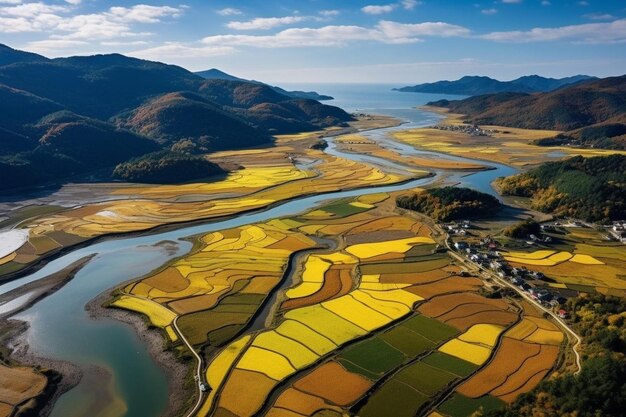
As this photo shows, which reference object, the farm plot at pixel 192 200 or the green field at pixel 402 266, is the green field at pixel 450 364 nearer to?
the green field at pixel 402 266

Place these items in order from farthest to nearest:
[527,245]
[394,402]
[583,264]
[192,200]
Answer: [192,200] → [527,245] → [583,264] → [394,402]

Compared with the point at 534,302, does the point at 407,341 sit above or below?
below

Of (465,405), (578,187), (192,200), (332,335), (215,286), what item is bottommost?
(465,405)

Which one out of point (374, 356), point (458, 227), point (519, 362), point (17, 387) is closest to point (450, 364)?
point (519, 362)

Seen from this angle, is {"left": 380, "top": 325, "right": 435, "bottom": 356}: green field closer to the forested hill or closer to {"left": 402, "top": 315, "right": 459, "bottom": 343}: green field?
{"left": 402, "top": 315, "right": 459, "bottom": 343}: green field

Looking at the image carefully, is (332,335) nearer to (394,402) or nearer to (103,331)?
(394,402)

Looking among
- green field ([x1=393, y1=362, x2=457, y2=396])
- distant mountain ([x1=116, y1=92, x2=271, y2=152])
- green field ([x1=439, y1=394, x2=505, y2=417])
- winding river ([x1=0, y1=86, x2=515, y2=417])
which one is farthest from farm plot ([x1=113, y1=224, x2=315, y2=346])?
distant mountain ([x1=116, y1=92, x2=271, y2=152])

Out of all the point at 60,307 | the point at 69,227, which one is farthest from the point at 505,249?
the point at 69,227
